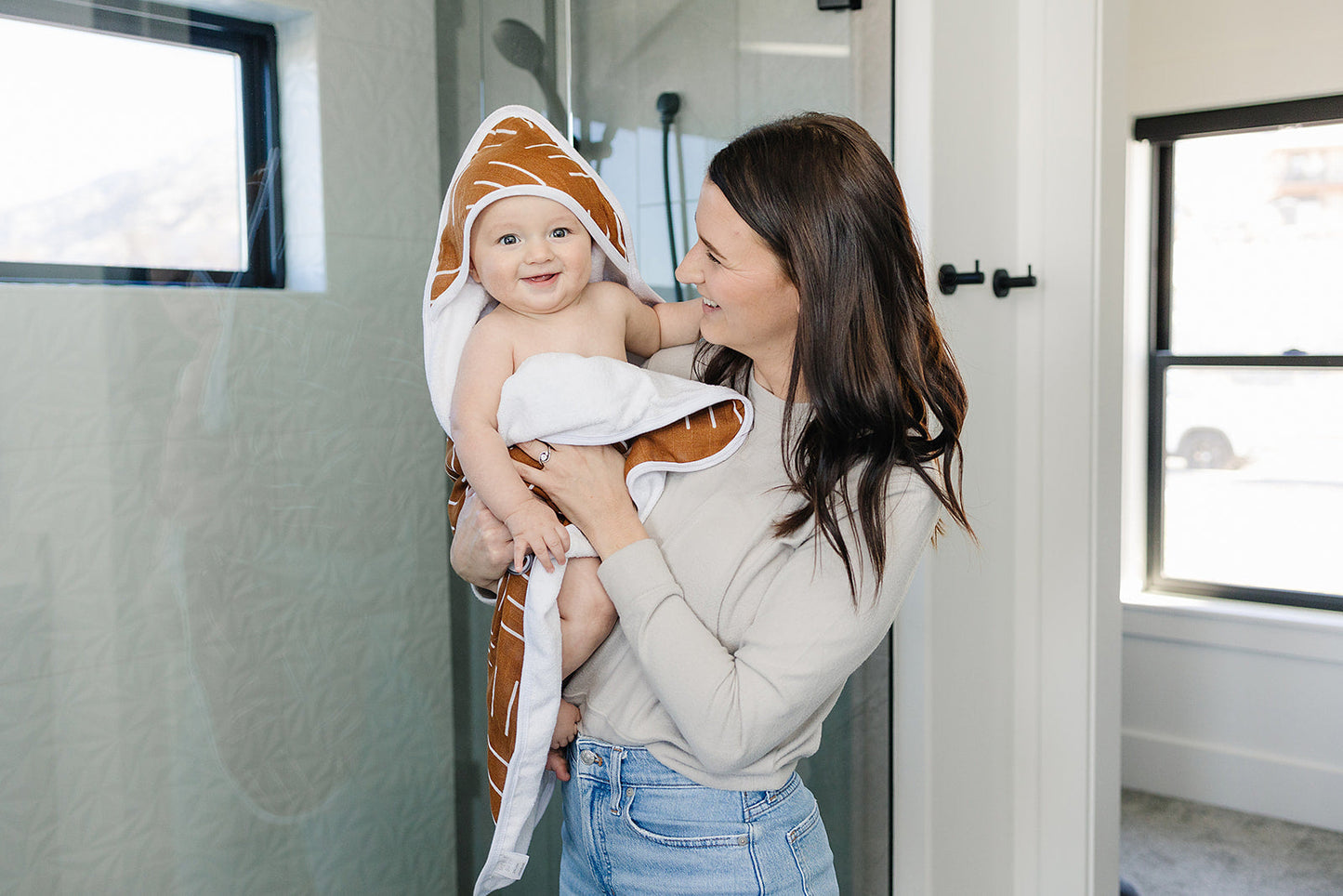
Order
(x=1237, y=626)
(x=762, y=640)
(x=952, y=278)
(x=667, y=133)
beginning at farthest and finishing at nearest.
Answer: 1. (x=1237, y=626)
2. (x=952, y=278)
3. (x=667, y=133)
4. (x=762, y=640)

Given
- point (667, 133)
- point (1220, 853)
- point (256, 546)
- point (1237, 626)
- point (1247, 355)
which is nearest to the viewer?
point (256, 546)

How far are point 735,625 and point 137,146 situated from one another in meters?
0.70

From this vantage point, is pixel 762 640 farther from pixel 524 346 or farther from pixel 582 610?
pixel 524 346

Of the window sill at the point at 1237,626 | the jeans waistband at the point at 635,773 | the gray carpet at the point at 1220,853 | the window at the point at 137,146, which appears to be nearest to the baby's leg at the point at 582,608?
the jeans waistband at the point at 635,773

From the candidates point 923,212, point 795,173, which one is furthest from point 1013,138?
point 795,173

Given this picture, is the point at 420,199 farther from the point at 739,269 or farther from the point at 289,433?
the point at 739,269

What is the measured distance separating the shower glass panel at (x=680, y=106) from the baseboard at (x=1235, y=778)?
1.66 metres

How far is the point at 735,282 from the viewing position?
3.16 ft

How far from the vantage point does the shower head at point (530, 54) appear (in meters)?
1.23

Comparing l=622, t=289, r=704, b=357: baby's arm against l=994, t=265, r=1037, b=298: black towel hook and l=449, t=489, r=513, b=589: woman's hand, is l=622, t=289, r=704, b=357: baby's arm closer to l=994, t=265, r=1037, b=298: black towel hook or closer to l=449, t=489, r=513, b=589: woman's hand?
l=449, t=489, r=513, b=589: woman's hand

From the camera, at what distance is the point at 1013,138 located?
6.31 feet

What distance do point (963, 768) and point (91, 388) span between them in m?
1.61

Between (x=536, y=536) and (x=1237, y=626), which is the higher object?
(x=536, y=536)

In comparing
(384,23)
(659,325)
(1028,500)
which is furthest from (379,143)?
(1028,500)
